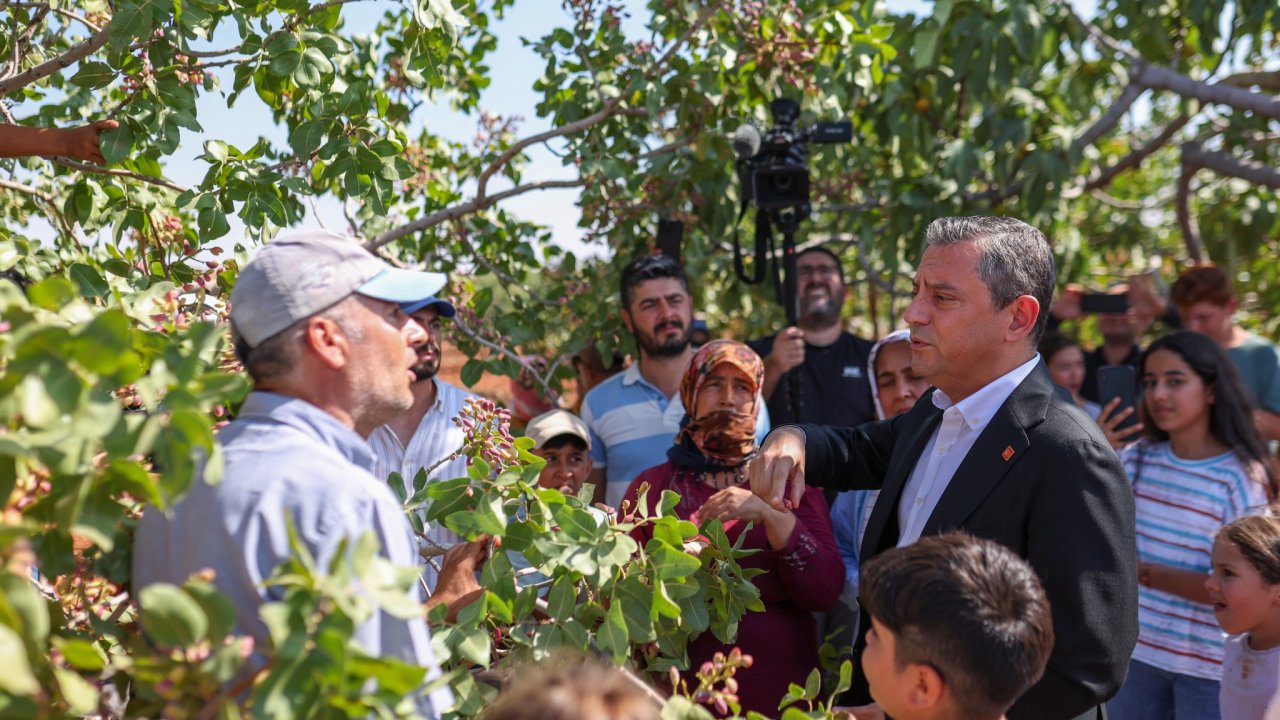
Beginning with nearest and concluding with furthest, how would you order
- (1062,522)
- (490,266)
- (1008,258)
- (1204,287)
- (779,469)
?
1. (1062,522)
2. (1008,258)
3. (779,469)
4. (490,266)
5. (1204,287)

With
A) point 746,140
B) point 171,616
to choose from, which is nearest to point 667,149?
point 746,140

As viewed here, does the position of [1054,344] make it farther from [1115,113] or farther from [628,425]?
[628,425]

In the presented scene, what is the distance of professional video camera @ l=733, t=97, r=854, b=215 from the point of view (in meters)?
4.33

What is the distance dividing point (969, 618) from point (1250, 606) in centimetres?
160

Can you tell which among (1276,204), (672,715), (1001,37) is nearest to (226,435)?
(672,715)

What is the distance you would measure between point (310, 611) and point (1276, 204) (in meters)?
7.43

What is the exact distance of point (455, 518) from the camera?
6.64 feet

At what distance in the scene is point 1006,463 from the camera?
2.23m

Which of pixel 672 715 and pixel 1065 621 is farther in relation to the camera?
pixel 1065 621

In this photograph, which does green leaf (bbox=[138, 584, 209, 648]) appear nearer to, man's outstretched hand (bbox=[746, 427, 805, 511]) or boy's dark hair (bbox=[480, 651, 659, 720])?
boy's dark hair (bbox=[480, 651, 659, 720])

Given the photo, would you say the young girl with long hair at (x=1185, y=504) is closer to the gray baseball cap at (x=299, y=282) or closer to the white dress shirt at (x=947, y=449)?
the white dress shirt at (x=947, y=449)

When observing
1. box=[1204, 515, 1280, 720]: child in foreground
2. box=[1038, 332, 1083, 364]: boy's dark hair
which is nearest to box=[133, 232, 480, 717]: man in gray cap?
box=[1204, 515, 1280, 720]: child in foreground

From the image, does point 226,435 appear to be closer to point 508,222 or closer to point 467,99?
point 508,222

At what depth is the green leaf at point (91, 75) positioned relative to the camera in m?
2.73
